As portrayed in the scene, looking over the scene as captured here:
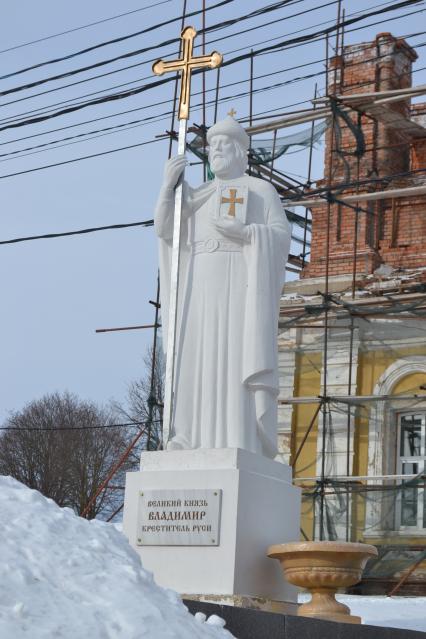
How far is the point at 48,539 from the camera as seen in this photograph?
5.69 m

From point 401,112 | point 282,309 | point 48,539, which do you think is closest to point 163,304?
point 48,539

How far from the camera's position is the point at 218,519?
9.05 meters

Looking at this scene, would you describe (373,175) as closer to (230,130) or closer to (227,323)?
(230,130)

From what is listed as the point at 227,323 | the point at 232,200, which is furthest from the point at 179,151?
the point at 227,323

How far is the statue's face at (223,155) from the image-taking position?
10336 mm

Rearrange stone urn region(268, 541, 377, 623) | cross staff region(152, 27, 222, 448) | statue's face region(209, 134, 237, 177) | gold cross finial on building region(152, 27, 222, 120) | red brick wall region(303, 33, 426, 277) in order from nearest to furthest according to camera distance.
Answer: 1. stone urn region(268, 541, 377, 623)
2. cross staff region(152, 27, 222, 448)
3. statue's face region(209, 134, 237, 177)
4. gold cross finial on building region(152, 27, 222, 120)
5. red brick wall region(303, 33, 426, 277)

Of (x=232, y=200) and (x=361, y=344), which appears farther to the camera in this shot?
(x=361, y=344)

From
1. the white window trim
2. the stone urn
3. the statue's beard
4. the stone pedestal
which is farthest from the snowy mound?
the white window trim

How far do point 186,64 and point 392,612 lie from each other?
15.0ft

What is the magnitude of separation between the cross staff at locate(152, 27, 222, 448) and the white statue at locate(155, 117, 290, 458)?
6cm

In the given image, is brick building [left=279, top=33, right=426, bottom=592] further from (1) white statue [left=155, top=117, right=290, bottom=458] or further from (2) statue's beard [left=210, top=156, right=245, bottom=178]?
(1) white statue [left=155, top=117, right=290, bottom=458]

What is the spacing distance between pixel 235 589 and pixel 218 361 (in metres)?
1.71

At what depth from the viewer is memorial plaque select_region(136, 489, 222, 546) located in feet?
29.8

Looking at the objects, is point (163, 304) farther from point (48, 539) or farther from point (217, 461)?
point (48, 539)
